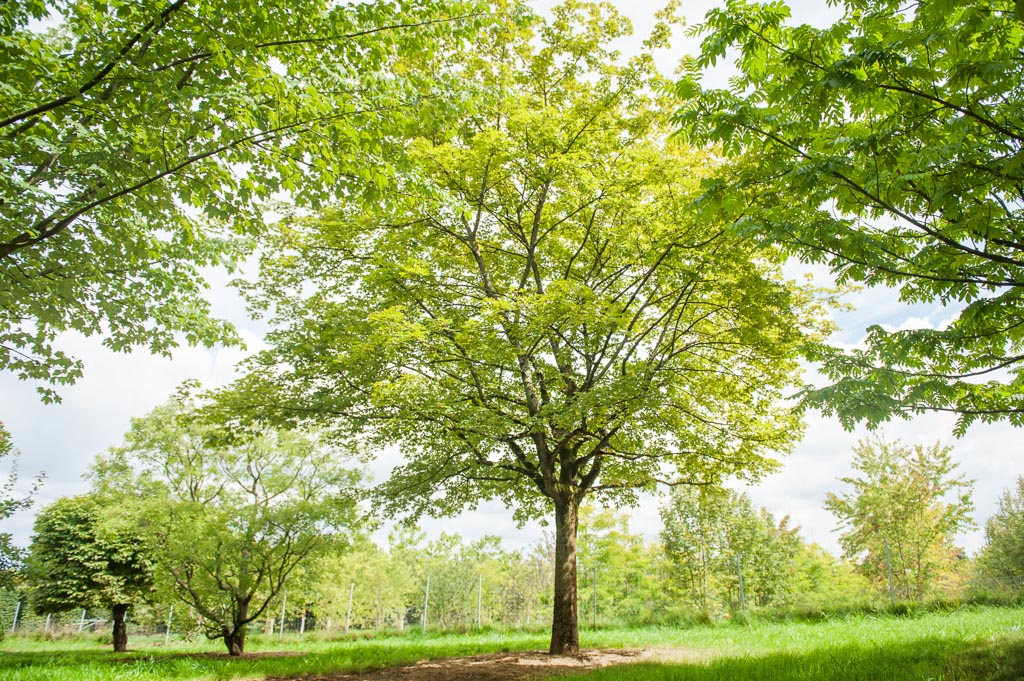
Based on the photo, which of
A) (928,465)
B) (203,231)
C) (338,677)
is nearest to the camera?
(338,677)

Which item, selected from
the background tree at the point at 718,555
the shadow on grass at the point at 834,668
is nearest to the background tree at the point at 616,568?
the background tree at the point at 718,555

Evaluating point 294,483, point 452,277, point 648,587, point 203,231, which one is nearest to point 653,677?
point 452,277

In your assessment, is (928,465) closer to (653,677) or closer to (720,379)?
(720,379)

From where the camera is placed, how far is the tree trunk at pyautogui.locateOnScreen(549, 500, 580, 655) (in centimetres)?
905

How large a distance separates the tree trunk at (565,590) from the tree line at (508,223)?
0.06 m

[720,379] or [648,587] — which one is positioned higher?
[720,379]

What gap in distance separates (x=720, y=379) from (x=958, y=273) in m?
6.65

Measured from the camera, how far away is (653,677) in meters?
5.54

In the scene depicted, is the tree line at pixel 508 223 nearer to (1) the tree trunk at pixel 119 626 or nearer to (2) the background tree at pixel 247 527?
(2) the background tree at pixel 247 527

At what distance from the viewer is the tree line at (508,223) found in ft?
12.4

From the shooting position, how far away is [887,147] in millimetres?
3643

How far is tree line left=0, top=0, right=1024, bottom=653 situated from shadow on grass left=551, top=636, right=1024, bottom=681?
234cm

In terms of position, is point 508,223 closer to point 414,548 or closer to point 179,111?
point 179,111

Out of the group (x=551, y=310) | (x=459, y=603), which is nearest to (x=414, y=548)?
(x=459, y=603)
